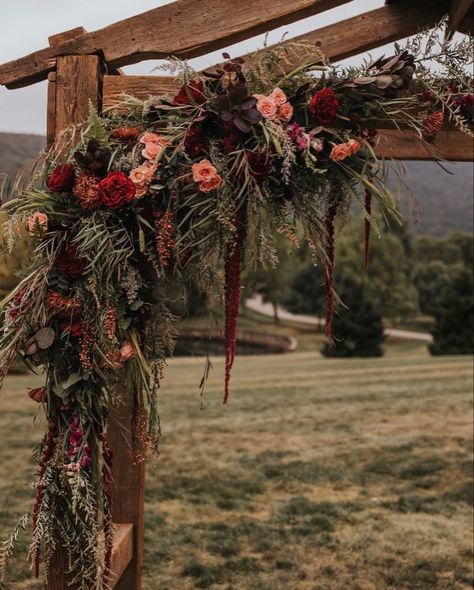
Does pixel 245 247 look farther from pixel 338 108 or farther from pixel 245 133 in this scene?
pixel 338 108

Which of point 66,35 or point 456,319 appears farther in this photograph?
point 456,319

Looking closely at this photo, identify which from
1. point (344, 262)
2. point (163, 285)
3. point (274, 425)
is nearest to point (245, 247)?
point (163, 285)

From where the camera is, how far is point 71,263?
2836 mm

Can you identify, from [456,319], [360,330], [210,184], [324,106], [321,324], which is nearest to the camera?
[210,184]

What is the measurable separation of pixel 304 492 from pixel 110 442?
3605 millimetres

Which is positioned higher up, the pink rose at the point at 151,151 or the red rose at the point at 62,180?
the pink rose at the point at 151,151

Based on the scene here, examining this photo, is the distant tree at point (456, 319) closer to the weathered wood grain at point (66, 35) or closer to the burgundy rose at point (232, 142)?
the weathered wood grain at point (66, 35)

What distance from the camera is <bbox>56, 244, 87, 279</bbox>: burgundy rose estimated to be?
283 centimetres

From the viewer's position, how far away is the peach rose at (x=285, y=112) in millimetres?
2820

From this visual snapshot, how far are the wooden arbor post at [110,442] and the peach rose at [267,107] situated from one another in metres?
0.71

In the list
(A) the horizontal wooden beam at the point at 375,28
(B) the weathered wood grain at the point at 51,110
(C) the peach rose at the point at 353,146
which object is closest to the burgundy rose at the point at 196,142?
(C) the peach rose at the point at 353,146

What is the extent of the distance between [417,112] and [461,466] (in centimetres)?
528

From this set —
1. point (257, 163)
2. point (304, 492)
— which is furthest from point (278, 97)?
point (304, 492)

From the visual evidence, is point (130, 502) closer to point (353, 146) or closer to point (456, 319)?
point (353, 146)
